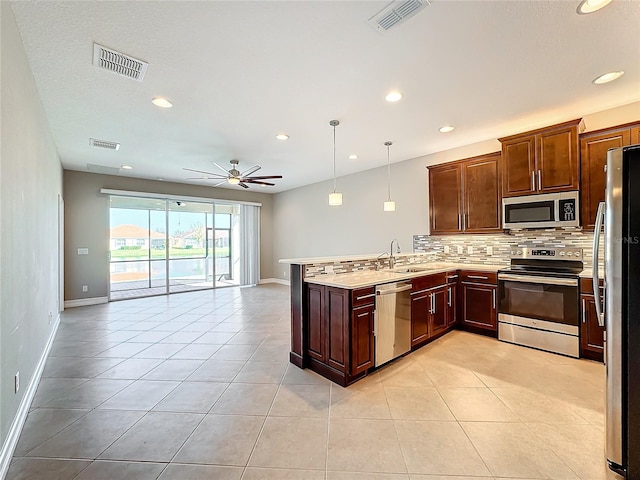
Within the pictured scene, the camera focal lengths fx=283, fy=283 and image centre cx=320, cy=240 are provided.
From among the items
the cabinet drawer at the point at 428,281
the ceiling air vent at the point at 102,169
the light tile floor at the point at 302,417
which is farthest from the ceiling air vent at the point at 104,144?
the cabinet drawer at the point at 428,281

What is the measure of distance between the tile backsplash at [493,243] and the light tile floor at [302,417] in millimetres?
1390

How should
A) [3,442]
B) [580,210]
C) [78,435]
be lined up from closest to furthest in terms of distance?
[3,442] < [78,435] < [580,210]

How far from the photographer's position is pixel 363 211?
6453 millimetres

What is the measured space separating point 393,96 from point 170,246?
664 centimetres

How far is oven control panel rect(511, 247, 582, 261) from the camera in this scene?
A: 3.61 metres

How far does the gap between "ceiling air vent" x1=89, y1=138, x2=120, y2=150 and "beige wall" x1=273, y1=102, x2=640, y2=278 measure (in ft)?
14.7

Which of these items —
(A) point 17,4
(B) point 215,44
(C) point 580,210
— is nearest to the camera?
(A) point 17,4

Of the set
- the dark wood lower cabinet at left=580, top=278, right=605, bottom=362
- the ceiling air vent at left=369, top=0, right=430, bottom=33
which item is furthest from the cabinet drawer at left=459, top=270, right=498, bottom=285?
the ceiling air vent at left=369, top=0, right=430, bottom=33

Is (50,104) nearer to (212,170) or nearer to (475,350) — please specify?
(212,170)

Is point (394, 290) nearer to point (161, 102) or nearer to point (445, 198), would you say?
point (445, 198)

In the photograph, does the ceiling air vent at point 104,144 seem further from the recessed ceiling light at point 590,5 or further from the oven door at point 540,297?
the oven door at point 540,297

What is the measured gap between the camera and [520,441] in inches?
73.9

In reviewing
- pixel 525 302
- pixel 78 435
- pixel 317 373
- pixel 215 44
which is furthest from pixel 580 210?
pixel 78 435

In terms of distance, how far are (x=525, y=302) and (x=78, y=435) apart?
4.55 metres
